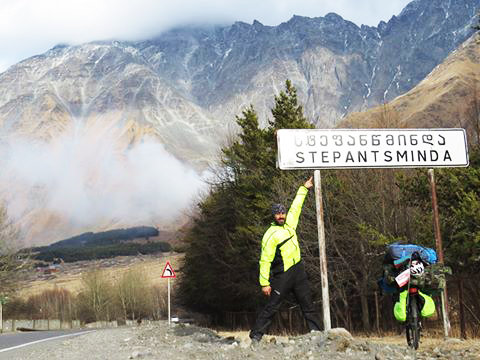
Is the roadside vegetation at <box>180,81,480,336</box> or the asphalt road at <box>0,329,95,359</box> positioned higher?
the roadside vegetation at <box>180,81,480,336</box>

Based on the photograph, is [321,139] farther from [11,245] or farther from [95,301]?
[95,301]

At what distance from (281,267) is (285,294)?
0.37 meters

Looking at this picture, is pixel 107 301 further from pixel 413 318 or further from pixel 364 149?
pixel 413 318

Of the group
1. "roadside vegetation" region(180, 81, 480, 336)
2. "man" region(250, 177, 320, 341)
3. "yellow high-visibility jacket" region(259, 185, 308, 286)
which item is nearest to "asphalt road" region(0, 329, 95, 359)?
"man" region(250, 177, 320, 341)

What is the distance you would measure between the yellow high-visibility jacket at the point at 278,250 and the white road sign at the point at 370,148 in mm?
1011

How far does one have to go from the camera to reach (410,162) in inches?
353

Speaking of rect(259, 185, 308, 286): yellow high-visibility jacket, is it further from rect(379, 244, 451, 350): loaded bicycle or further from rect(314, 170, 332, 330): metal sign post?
rect(379, 244, 451, 350): loaded bicycle

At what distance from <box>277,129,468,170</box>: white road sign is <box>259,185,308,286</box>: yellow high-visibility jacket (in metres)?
1.01

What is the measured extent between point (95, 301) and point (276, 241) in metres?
78.2

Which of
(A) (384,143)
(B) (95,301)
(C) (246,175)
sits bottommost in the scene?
(B) (95,301)

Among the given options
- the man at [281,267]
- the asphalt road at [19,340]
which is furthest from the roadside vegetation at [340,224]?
the asphalt road at [19,340]

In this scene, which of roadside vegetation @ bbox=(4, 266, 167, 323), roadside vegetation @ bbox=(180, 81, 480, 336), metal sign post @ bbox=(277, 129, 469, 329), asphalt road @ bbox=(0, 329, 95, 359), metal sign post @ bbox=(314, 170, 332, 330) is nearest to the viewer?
metal sign post @ bbox=(314, 170, 332, 330)

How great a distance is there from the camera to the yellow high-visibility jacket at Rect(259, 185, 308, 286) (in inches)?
303

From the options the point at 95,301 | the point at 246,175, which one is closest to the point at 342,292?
the point at 246,175
